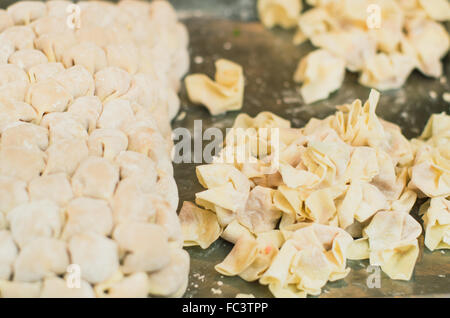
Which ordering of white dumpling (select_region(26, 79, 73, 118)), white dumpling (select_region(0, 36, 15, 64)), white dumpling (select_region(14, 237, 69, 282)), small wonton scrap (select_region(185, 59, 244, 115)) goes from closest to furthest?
1. white dumpling (select_region(14, 237, 69, 282))
2. white dumpling (select_region(26, 79, 73, 118))
3. white dumpling (select_region(0, 36, 15, 64))
4. small wonton scrap (select_region(185, 59, 244, 115))

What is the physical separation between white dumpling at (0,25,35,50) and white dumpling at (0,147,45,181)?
1.13 feet

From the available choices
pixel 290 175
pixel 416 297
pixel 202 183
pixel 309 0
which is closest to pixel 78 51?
pixel 202 183

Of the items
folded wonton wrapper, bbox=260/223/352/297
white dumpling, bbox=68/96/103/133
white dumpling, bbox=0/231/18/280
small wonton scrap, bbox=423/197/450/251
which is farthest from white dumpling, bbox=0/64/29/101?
small wonton scrap, bbox=423/197/450/251

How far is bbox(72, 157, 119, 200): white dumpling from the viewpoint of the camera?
0.95 metres

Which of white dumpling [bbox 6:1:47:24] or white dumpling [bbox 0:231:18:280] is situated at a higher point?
white dumpling [bbox 6:1:47:24]

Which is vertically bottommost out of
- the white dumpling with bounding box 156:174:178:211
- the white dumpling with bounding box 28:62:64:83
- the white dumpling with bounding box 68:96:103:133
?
the white dumpling with bounding box 156:174:178:211

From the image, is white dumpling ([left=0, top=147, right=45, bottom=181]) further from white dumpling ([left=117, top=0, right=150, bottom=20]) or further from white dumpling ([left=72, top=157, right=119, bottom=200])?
white dumpling ([left=117, top=0, right=150, bottom=20])

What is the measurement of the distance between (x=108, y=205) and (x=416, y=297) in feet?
1.84

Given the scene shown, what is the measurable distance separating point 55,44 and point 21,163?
0.37 metres

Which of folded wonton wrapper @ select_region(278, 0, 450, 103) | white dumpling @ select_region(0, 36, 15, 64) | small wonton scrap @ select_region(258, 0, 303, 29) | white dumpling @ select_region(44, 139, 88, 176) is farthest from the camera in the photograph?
small wonton scrap @ select_region(258, 0, 303, 29)

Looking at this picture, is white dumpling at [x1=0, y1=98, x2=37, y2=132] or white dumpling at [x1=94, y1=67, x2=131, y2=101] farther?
white dumpling at [x1=94, y1=67, x2=131, y2=101]

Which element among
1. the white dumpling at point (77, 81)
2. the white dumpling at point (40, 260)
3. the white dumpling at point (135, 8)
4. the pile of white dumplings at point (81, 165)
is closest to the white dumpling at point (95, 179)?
the pile of white dumplings at point (81, 165)

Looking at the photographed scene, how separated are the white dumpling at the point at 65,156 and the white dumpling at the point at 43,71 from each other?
0.21m
